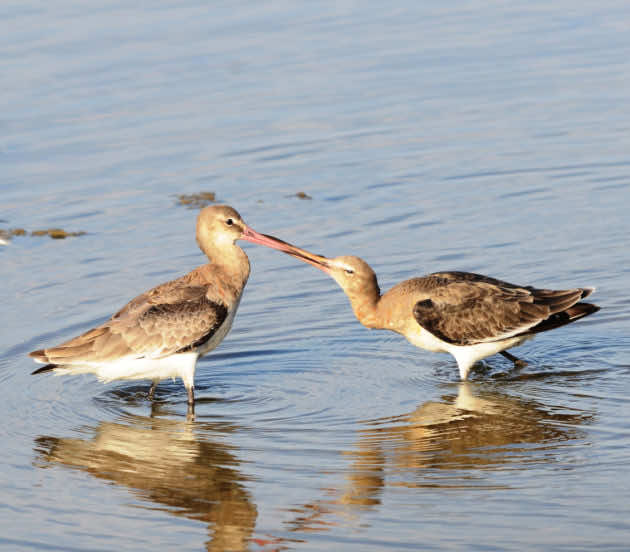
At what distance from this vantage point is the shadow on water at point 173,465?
8.12 meters

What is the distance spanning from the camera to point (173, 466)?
912 centimetres

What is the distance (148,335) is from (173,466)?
4.94ft

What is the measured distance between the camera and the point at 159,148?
16.9 metres

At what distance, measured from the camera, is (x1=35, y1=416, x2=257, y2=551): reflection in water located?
811 cm

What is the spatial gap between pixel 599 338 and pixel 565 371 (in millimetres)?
779

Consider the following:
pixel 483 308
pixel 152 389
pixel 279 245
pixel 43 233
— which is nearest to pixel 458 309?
pixel 483 308

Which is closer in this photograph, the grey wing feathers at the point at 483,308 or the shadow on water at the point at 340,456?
the shadow on water at the point at 340,456

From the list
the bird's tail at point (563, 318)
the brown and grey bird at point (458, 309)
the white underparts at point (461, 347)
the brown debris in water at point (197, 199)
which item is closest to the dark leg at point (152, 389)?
the brown and grey bird at point (458, 309)

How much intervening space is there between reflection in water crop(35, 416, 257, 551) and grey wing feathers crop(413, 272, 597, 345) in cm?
232

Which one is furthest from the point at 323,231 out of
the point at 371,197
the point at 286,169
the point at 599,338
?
the point at 599,338

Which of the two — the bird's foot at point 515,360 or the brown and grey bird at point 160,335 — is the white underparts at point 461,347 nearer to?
the bird's foot at point 515,360

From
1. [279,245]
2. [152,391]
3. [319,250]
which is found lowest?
[152,391]

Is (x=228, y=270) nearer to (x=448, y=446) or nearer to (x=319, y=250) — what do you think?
(x=448, y=446)

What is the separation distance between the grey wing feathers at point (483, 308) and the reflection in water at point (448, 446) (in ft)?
1.92
